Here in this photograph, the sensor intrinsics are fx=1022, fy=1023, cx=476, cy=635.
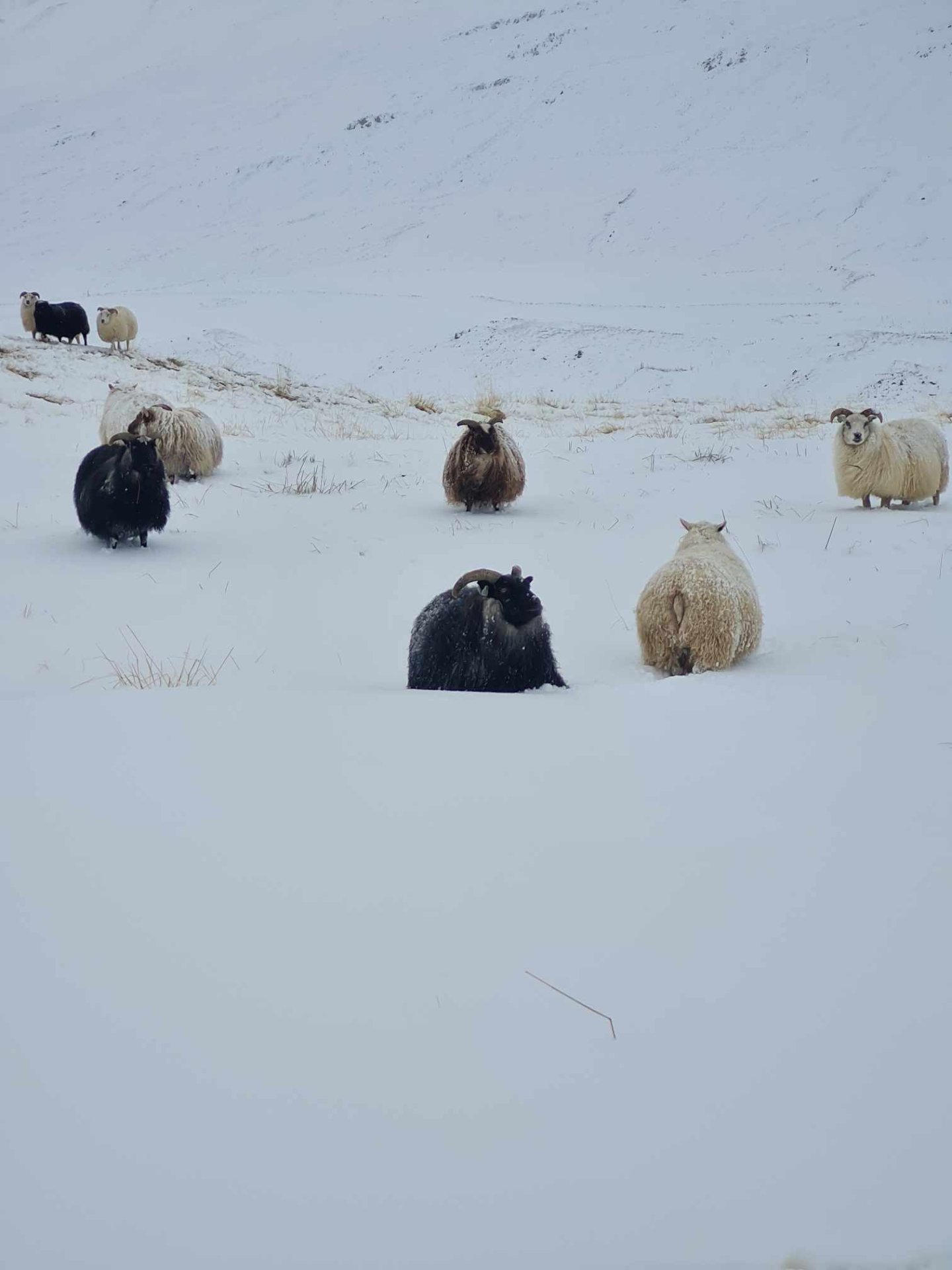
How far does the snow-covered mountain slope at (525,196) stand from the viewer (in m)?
25.0

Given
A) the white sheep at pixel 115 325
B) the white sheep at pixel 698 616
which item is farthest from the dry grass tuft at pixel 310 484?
the white sheep at pixel 115 325

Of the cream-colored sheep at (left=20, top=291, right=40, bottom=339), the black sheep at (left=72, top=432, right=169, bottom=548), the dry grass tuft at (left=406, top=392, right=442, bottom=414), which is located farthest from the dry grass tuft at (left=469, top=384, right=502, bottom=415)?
the cream-colored sheep at (left=20, top=291, right=40, bottom=339)

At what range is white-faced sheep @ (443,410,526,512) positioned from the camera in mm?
Result: 9477

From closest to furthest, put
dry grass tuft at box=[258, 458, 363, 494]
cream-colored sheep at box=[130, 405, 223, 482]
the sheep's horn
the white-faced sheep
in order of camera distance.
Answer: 1. the sheep's horn
2. the white-faced sheep
3. dry grass tuft at box=[258, 458, 363, 494]
4. cream-colored sheep at box=[130, 405, 223, 482]

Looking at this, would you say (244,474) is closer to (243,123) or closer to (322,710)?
(322,710)

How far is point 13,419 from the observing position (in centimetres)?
1126

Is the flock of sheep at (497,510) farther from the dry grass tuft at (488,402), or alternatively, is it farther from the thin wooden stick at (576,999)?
the thin wooden stick at (576,999)

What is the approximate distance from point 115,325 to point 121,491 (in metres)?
13.5

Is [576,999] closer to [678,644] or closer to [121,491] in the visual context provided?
[678,644]

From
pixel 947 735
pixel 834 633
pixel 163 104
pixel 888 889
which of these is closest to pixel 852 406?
pixel 834 633

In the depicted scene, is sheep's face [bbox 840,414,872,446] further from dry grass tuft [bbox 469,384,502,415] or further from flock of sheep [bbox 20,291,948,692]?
dry grass tuft [bbox 469,384,502,415]

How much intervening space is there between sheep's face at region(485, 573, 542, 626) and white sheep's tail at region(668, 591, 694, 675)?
2.90ft

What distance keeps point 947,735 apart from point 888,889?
44.3 inches

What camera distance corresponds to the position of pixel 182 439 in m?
10.1
